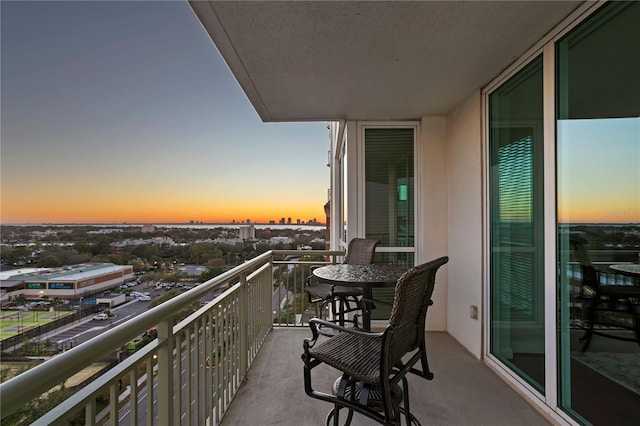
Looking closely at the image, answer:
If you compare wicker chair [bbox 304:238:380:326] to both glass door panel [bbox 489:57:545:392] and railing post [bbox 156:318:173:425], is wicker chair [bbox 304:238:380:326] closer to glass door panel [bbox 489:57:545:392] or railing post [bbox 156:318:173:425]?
glass door panel [bbox 489:57:545:392]

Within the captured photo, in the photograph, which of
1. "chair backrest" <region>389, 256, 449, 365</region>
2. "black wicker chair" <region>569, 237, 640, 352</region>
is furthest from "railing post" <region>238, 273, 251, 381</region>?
"black wicker chair" <region>569, 237, 640, 352</region>

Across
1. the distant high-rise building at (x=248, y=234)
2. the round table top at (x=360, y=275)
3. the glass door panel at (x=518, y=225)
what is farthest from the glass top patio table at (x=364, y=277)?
the distant high-rise building at (x=248, y=234)

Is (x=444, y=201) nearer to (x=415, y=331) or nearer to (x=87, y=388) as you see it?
(x=415, y=331)

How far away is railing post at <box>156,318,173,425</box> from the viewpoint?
1271 mm

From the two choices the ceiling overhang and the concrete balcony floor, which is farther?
the concrete balcony floor

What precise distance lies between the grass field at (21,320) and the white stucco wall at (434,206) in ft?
10.9

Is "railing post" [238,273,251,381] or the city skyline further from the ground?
the city skyline

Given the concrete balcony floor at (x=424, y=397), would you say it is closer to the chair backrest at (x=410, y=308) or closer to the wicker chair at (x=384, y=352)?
the wicker chair at (x=384, y=352)

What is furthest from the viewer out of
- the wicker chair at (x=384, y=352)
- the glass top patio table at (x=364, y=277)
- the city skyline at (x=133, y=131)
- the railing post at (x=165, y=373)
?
the city skyline at (x=133, y=131)

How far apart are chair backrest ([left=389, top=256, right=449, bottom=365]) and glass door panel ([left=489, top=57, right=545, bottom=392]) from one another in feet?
3.43

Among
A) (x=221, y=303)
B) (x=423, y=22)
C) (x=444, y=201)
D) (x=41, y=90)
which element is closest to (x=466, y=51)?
(x=423, y=22)

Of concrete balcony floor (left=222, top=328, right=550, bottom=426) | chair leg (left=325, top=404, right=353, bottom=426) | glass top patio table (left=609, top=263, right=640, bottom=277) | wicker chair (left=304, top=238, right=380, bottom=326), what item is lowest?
concrete balcony floor (left=222, top=328, right=550, bottom=426)

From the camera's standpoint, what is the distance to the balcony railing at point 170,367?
2.48 feet

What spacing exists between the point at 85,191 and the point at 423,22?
7.53 m
